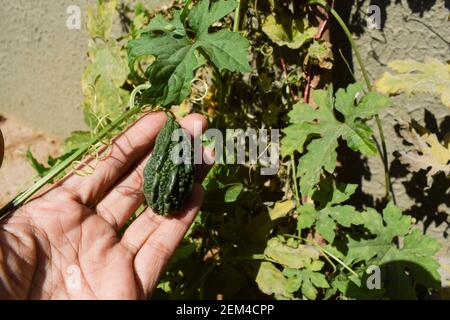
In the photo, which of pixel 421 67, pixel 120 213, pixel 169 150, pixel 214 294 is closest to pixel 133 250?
pixel 120 213

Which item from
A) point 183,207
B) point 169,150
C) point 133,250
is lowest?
point 133,250

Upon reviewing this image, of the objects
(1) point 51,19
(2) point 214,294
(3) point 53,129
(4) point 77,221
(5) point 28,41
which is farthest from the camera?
(3) point 53,129

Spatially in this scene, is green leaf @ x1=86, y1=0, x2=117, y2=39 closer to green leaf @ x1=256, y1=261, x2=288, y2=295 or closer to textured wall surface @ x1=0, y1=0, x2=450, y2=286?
textured wall surface @ x1=0, y1=0, x2=450, y2=286

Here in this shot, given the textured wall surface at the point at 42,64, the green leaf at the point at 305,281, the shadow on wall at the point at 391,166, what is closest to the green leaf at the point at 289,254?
the green leaf at the point at 305,281

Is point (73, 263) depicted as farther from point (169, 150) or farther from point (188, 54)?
point (188, 54)

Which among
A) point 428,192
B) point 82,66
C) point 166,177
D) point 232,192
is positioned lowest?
point 428,192

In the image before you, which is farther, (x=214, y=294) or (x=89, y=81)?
(x=89, y=81)

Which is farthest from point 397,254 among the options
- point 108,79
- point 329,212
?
point 108,79

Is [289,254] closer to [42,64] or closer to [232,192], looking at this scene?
[232,192]
